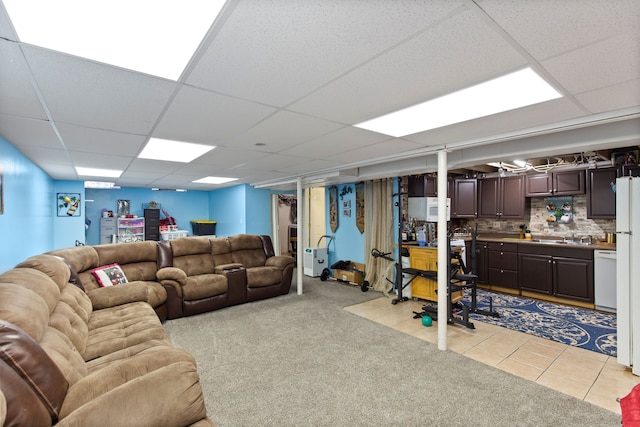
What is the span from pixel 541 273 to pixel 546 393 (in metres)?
3.06

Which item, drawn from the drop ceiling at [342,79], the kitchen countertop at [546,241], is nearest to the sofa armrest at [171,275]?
the drop ceiling at [342,79]

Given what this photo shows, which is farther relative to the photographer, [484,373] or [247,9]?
[484,373]

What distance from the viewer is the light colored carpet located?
2.11 m

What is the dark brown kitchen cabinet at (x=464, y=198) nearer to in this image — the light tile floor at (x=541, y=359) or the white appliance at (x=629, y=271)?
the light tile floor at (x=541, y=359)

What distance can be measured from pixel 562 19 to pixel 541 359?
10.2ft

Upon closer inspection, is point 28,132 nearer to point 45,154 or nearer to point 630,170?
point 45,154

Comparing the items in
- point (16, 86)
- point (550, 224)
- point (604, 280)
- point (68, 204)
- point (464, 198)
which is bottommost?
point (604, 280)

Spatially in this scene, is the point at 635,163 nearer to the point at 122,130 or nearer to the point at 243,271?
the point at 243,271

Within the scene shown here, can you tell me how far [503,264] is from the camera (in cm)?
528

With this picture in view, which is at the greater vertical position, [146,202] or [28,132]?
[28,132]

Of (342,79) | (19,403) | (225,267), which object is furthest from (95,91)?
(225,267)

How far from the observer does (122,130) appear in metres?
2.67

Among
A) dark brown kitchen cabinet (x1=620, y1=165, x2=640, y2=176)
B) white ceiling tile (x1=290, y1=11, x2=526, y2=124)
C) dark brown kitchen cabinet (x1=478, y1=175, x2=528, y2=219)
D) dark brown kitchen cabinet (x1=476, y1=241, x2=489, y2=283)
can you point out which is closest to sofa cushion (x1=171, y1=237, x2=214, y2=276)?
white ceiling tile (x1=290, y1=11, x2=526, y2=124)

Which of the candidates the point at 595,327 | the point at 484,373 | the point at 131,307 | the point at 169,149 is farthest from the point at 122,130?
the point at 595,327
